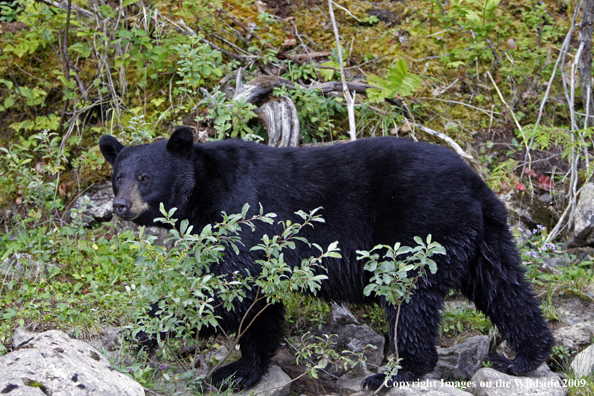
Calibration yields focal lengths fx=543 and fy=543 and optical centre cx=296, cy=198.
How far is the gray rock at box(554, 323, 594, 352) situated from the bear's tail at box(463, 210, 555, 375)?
0.50m

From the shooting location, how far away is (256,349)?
4012 millimetres

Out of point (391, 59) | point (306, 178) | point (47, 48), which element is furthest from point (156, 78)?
point (306, 178)

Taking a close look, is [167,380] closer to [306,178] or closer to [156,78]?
[306,178]

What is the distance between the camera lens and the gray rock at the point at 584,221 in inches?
215

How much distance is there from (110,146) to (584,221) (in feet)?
15.1

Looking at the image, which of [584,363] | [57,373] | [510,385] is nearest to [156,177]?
[57,373]

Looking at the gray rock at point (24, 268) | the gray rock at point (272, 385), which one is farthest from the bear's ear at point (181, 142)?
the gray rock at point (24, 268)

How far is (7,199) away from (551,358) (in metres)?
5.61

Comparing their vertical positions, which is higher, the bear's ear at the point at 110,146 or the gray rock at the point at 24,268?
the bear's ear at the point at 110,146

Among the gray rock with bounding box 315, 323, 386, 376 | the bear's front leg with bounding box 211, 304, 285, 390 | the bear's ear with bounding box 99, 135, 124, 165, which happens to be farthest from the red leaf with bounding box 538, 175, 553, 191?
the bear's ear with bounding box 99, 135, 124, 165

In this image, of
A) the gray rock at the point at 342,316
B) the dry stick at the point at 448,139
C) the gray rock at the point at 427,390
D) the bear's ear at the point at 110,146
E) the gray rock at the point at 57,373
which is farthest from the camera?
the dry stick at the point at 448,139

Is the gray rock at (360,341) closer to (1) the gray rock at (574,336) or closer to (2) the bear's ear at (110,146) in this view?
(1) the gray rock at (574,336)

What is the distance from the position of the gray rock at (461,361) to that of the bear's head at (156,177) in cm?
229

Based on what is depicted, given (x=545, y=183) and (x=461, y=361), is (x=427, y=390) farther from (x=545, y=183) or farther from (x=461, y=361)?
(x=545, y=183)
